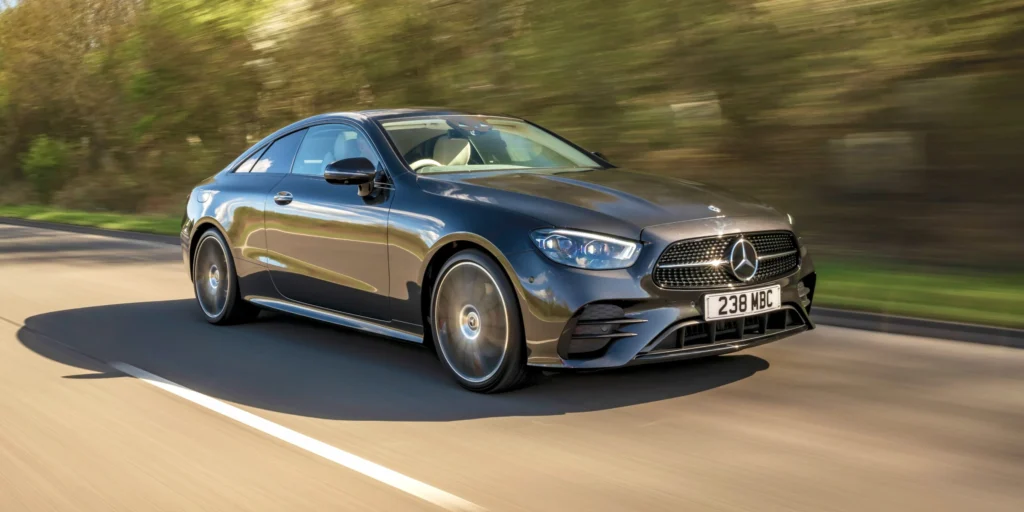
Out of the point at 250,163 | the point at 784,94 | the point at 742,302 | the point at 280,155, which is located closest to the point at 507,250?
the point at 742,302

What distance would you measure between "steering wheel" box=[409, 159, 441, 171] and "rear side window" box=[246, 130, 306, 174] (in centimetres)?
132

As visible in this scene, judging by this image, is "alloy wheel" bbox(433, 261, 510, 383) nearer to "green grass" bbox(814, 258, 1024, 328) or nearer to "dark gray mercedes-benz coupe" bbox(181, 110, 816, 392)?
"dark gray mercedes-benz coupe" bbox(181, 110, 816, 392)

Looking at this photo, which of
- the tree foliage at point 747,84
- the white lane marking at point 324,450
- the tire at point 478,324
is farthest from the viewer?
the tree foliage at point 747,84

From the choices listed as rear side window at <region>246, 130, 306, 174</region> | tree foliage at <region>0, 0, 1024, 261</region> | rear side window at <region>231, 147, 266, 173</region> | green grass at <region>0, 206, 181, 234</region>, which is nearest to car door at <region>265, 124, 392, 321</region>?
rear side window at <region>246, 130, 306, 174</region>

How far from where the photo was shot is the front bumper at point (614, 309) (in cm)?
509

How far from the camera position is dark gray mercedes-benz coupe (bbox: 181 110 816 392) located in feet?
16.9

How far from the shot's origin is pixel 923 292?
27.7 feet

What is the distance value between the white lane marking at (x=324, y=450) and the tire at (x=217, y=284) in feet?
5.25

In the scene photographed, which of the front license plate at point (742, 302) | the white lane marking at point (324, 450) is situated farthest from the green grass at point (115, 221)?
the front license plate at point (742, 302)

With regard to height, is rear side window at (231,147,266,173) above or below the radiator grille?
above

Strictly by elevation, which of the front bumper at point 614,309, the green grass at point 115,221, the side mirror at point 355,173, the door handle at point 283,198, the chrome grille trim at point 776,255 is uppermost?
the side mirror at point 355,173

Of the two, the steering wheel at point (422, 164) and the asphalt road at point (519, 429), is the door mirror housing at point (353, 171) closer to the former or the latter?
the steering wheel at point (422, 164)

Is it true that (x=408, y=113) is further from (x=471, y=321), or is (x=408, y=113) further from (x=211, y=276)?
(x=211, y=276)

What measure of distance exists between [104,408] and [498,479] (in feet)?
7.75
